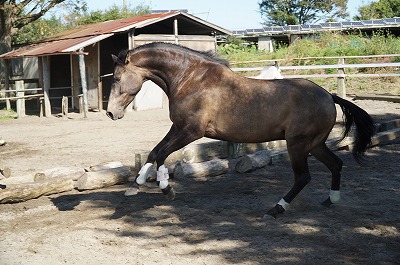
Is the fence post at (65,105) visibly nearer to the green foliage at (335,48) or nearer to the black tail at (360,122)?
the green foliage at (335,48)

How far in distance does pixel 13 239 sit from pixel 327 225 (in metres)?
3.09

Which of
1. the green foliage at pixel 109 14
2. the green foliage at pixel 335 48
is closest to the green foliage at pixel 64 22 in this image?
the green foliage at pixel 109 14

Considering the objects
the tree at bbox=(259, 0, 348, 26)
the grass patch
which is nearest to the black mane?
the grass patch

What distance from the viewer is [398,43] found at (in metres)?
22.6

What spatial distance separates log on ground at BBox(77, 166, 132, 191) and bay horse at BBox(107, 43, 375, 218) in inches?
57.0

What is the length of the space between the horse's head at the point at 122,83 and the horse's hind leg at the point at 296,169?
1853 millimetres

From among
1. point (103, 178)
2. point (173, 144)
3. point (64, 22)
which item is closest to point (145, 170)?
point (173, 144)

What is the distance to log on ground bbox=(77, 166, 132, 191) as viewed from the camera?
714cm

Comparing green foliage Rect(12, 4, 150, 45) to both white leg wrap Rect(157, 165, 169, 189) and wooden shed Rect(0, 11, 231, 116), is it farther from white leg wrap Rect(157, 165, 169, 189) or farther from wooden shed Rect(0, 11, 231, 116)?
white leg wrap Rect(157, 165, 169, 189)

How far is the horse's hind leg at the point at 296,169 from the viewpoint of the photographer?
5790mm

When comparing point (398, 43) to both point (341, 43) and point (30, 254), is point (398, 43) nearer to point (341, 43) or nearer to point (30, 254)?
point (341, 43)

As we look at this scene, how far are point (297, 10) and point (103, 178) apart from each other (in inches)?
2050

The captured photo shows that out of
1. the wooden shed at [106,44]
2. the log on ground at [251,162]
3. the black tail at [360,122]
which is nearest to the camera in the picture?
the black tail at [360,122]

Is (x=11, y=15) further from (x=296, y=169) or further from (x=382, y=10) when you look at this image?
(x=382, y=10)
